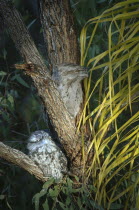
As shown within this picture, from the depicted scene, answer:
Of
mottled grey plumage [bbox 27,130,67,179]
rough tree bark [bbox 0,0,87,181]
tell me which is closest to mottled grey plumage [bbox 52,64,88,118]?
rough tree bark [bbox 0,0,87,181]

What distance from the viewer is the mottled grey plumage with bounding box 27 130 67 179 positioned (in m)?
1.60

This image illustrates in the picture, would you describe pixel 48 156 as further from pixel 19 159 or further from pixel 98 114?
pixel 98 114

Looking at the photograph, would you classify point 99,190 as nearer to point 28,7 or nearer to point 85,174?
point 85,174

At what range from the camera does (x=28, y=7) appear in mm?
2730

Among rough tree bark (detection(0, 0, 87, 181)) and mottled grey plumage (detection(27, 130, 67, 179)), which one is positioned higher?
rough tree bark (detection(0, 0, 87, 181))

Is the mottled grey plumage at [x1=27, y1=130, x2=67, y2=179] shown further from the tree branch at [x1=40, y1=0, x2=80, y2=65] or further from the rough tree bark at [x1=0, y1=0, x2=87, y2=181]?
the tree branch at [x1=40, y1=0, x2=80, y2=65]

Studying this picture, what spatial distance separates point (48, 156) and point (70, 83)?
12.1 inches

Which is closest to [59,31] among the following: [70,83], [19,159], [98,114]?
[70,83]

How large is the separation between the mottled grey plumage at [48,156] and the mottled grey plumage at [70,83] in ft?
0.57

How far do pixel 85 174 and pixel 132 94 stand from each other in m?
0.35

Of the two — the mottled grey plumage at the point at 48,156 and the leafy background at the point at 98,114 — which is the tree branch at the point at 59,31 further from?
the mottled grey plumage at the point at 48,156

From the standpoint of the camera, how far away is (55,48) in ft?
5.05

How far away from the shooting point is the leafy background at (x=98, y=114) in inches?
55.7

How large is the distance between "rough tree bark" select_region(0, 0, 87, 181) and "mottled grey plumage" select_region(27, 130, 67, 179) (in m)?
0.05
